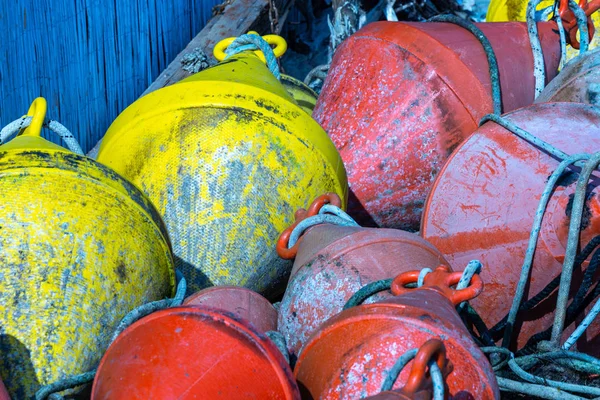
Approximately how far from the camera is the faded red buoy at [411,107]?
122 inches

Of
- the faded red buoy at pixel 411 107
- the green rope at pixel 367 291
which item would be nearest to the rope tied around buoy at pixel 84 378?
the green rope at pixel 367 291

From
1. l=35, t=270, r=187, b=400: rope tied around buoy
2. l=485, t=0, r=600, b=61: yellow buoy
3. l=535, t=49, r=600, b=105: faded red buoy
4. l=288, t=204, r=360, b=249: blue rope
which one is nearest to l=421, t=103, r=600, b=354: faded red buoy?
l=535, t=49, r=600, b=105: faded red buoy

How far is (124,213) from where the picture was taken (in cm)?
212

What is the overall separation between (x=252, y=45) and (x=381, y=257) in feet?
4.89

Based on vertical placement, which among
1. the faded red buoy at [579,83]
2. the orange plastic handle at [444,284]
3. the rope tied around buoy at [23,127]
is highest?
the faded red buoy at [579,83]

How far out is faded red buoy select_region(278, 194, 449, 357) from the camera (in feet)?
6.73

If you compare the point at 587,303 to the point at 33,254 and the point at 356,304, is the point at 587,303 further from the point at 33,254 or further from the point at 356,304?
the point at 33,254

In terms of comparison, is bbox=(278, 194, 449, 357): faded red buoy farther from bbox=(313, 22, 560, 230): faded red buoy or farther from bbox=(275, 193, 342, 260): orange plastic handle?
bbox=(313, 22, 560, 230): faded red buoy

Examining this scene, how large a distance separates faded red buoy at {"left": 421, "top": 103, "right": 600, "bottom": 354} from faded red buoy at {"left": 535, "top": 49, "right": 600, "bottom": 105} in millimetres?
238

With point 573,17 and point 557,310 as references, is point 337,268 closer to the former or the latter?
point 557,310

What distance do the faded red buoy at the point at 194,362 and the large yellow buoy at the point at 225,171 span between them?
0.82 metres

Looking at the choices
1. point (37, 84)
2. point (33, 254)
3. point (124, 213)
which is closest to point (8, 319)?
point (33, 254)

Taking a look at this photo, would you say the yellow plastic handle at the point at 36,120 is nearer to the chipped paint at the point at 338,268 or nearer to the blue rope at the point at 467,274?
the chipped paint at the point at 338,268

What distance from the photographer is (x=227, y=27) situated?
4801 millimetres
